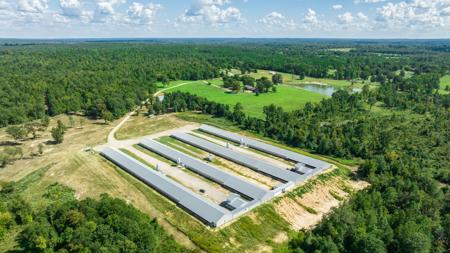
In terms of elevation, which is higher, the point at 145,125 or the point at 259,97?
the point at 259,97

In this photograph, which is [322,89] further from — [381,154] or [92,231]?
[92,231]

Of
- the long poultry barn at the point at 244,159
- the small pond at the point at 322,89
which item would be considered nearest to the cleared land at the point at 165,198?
the long poultry barn at the point at 244,159

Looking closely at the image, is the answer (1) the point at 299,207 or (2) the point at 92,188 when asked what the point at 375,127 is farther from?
(2) the point at 92,188

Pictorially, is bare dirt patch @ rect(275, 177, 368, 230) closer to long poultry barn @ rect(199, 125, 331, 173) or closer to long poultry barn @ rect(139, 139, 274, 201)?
long poultry barn @ rect(139, 139, 274, 201)

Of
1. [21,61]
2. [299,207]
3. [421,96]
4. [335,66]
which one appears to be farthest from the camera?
[335,66]

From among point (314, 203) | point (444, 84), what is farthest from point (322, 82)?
point (314, 203)

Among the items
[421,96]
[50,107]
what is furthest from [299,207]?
[421,96]

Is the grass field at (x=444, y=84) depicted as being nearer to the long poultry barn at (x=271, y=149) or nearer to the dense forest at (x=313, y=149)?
the dense forest at (x=313, y=149)
